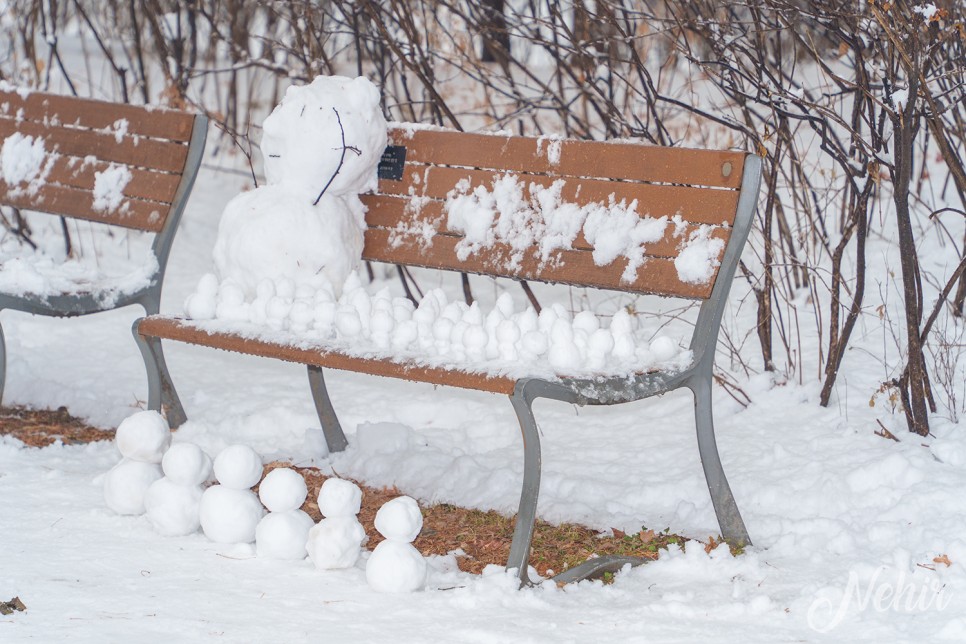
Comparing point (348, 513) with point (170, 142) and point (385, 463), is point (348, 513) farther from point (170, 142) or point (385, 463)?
point (170, 142)

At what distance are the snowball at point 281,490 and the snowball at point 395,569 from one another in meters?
0.29

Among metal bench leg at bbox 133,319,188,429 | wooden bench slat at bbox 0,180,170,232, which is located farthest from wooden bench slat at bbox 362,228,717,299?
wooden bench slat at bbox 0,180,170,232

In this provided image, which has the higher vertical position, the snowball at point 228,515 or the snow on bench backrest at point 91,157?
the snow on bench backrest at point 91,157

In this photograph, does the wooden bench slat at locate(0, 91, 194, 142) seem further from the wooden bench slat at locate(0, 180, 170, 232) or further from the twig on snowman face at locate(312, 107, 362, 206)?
the twig on snowman face at locate(312, 107, 362, 206)

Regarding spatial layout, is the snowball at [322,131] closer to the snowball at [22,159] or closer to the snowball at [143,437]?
the snowball at [143,437]

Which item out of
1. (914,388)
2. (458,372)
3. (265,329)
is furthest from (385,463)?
(914,388)

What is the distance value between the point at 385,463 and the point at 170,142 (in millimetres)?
1385

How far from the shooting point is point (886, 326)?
4.30m

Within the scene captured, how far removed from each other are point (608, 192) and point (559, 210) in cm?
16

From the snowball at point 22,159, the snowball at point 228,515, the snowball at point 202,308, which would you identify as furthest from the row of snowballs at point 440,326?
the snowball at point 22,159

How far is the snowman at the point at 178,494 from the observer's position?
3035 mm

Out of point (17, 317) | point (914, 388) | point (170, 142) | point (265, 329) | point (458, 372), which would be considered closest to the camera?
point (458, 372)

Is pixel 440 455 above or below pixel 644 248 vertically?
below

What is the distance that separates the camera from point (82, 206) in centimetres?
424
